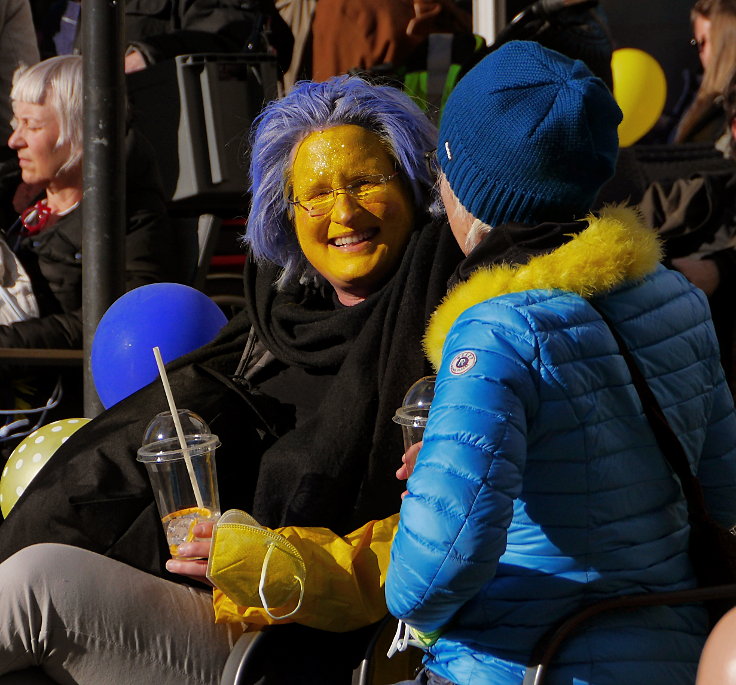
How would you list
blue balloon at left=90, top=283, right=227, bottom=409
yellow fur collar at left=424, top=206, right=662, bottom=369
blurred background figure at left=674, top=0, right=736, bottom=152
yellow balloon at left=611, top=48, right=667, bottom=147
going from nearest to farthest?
yellow fur collar at left=424, top=206, right=662, bottom=369 < blue balloon at left=90, top=283, right=227, bottom=409 < blurred background figure at left=674, top=0, right=736, bottom=152 < yellow balloon at left=611, top=48, right=667, bottom=147

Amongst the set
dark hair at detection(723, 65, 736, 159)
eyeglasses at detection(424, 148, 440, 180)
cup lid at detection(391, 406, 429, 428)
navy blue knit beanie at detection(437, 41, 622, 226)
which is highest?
navy blue knit beanie at detection(437, 41, 622, 226)

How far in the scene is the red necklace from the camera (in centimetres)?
436

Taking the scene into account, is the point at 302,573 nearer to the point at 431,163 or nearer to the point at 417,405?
the point at 417,405

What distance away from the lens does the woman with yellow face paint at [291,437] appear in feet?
7.18

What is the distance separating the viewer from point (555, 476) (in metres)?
1.62

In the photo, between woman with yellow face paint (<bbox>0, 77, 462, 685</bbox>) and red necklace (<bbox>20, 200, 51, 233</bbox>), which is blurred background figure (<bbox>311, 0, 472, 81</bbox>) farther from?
woman with yellow face paint (<bbox>0, 77, 462, 685</bbox>)

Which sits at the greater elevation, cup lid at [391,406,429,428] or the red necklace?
cup lid at [391,406,429,428]

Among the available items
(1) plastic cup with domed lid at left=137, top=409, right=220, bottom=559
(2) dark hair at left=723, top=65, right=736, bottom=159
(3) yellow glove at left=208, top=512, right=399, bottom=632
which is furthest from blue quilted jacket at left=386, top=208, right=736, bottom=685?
(2) dark hair at left=723, top=65, right=736, bottom=159

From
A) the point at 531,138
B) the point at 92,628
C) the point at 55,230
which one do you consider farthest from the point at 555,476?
the point at 55,230

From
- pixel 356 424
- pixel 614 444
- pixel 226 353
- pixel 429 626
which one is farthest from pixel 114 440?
pixel 614 444

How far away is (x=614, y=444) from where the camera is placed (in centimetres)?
165

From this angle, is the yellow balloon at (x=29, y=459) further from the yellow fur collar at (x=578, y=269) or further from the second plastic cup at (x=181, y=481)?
the yellow fur collar at (x=578, y=269)

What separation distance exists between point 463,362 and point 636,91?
386cm

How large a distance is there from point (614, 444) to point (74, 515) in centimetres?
141
